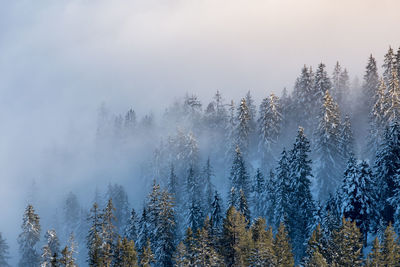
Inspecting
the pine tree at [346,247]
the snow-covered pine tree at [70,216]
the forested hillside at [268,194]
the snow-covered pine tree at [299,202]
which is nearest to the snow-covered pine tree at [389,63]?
the forested hillside at [268,194]

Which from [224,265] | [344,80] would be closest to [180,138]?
[344,80]

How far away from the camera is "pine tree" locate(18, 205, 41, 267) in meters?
61.2

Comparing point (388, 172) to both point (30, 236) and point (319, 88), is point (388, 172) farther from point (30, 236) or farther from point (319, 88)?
point (30, 236)

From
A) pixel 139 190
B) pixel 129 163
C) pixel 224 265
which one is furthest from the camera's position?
pixel 129 163

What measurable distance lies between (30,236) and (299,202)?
129ft

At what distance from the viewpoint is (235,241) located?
38.2 m

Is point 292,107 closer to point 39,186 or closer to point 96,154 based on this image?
point 96,154

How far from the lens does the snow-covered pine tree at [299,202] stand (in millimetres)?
52562

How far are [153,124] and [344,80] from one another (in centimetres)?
6647

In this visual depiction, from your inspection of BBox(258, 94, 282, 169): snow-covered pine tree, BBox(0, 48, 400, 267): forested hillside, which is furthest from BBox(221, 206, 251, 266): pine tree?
BBox(258, 94, 282, 169): snow-covered pine tree

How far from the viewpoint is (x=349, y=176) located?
48.8 m

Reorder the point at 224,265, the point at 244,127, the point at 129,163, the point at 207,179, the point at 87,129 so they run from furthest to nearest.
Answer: the point at 87,129, the point at 129,163, the point at 244,127, the point at 207,179, the point at 224,265

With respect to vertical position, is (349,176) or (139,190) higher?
(139,190)

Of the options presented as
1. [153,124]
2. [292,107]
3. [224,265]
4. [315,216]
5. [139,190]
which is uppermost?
[153,124]
